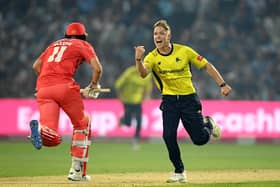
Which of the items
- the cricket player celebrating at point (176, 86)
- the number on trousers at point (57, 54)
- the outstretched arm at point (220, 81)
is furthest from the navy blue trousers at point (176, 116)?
the number on trousers at point (57, 54)

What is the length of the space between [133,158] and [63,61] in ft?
25.7

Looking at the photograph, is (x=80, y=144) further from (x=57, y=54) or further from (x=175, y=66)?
(x=175, y=66)

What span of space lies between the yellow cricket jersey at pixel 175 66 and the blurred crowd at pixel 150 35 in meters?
15.6

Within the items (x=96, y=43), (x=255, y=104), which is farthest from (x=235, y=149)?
(x=96, y=43)

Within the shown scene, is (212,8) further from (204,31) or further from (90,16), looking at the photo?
(90,16)

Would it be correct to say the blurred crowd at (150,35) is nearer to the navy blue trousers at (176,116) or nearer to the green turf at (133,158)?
the green turf at (133,158)

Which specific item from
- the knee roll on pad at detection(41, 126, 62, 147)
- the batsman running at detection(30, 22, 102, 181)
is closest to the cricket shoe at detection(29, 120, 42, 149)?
the knee roll on pad at detection(41, 126, 62, 147)

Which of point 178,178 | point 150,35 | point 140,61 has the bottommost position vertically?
point 178,178

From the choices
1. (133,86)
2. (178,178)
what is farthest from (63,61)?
(133,86)

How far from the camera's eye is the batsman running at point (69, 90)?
13.1m

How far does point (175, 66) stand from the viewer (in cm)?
1361

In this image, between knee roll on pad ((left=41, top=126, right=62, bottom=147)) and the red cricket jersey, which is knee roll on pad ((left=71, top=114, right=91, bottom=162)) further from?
the red cricket jersey

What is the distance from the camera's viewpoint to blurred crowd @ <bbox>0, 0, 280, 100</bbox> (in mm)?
29719

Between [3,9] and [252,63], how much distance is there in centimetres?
918
